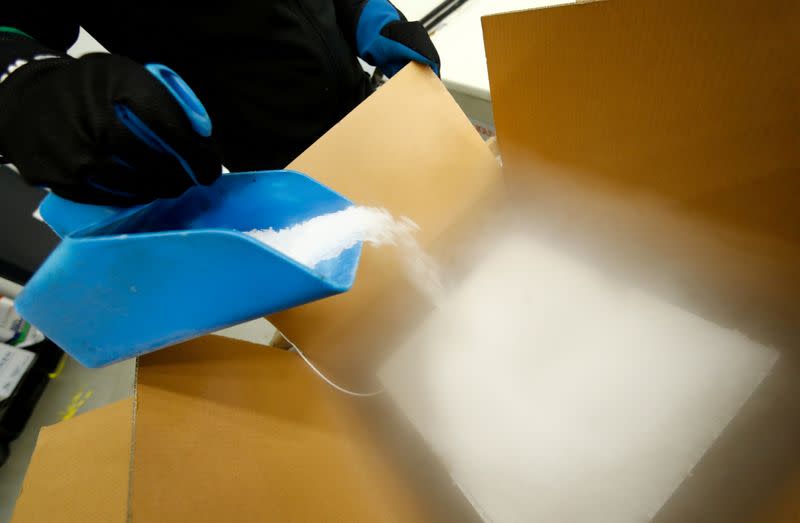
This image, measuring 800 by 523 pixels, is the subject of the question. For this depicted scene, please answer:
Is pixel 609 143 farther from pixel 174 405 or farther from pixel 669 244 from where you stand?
pixel 174 405

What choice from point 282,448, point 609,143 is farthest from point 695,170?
point 282,448

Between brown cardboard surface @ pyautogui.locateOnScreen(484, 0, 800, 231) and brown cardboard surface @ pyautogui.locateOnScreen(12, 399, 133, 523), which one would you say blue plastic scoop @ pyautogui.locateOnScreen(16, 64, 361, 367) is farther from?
brown cardboard surface @ pyautogui.locateOnScreen(484, 0, 800, 231)

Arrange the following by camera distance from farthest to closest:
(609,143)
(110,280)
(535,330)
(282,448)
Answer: (535,330) < (609,143) < (282,448) < (110,280)

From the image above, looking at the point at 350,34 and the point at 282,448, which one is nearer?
the point at 282,448

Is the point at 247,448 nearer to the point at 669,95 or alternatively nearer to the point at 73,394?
the point at 669,95

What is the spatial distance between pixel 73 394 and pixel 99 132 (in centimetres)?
117

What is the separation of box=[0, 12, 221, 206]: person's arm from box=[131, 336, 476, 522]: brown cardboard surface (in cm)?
18

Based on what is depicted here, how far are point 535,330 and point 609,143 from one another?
307mm

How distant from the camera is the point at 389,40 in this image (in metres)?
0.64

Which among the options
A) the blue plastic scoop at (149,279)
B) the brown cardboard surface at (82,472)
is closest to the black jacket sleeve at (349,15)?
the blue plastic scoop at (149,279)

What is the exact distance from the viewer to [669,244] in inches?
24.3

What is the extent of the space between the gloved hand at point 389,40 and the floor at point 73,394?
0.75 m

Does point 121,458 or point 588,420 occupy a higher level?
point 588,420

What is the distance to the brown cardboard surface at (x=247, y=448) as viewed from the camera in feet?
1.13
